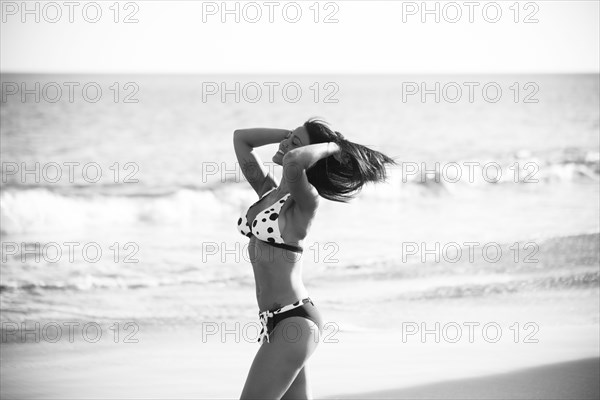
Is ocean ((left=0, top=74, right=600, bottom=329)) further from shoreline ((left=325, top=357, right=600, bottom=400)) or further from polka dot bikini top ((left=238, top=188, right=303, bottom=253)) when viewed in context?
polka dot bikini top ((left=238, top=188, right=303, bottom=253))

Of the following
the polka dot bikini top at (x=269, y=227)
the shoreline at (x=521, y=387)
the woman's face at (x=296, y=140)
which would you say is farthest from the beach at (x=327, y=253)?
the woman's face at (x=296, y=140)

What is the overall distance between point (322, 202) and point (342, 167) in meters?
8.76

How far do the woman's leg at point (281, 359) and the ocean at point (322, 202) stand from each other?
12.4 feet

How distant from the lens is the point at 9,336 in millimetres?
6367

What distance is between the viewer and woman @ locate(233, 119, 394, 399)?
2795 mm

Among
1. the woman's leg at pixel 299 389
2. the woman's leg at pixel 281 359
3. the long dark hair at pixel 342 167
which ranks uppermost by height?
the long dark hair at pixel 342 167

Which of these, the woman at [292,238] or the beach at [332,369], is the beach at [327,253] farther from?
the woman at [292,238]

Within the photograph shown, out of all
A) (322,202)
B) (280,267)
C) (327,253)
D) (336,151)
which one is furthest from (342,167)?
(322,202)

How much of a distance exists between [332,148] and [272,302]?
63 centimetres

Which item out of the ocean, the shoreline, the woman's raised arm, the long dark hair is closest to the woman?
the long dark hair

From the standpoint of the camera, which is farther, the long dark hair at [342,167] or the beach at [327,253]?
the beach at [327,253]

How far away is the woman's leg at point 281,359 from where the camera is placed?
278 centimetres

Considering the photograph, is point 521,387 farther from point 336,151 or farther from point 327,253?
point 327,253

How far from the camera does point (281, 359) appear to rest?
2.79 m
